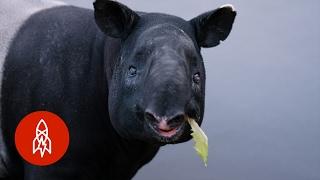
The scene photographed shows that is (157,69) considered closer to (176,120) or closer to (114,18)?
(176,120)

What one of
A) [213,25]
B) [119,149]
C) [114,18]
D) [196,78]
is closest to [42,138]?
[119,149]

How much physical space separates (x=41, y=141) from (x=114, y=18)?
0.93 m

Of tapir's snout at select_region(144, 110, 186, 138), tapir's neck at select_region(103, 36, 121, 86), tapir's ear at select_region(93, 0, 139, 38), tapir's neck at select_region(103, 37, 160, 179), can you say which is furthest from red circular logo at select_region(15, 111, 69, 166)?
tapir's snout at select_region(144, 110, 186, 138)

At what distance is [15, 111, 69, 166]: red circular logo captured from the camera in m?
3.71

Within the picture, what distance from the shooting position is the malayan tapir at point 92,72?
129 inches

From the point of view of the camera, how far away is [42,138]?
387cm

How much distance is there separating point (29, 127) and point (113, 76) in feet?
2.27

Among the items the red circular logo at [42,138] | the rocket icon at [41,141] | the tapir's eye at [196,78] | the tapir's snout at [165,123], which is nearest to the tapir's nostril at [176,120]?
the tapir's snout at [165,123]

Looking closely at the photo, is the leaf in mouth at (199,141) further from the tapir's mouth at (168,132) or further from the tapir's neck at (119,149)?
the tapir's neck at (119,149)

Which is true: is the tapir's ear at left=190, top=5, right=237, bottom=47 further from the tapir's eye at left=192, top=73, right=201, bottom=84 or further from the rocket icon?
the rocket icon

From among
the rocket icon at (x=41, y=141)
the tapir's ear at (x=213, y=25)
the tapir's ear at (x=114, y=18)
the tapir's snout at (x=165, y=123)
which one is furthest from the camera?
the rocket icon at (x=41, y=141)

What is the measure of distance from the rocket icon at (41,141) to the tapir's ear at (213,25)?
1.10 meters

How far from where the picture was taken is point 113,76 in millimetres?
3496

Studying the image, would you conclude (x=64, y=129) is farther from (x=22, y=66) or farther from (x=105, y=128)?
(x=22, y=66)
